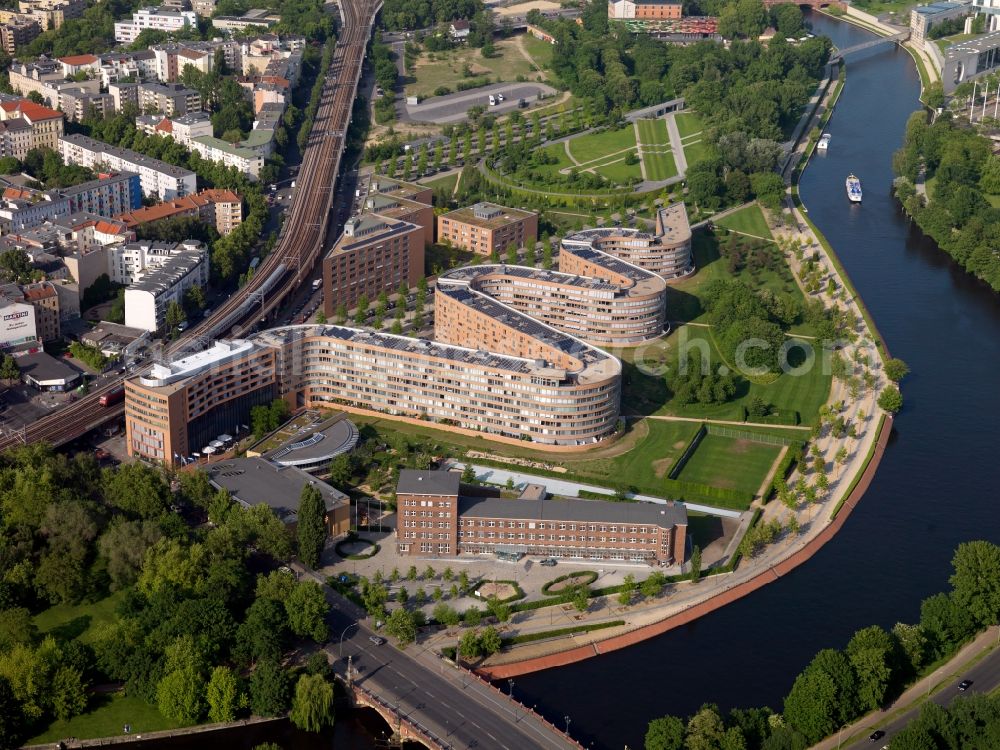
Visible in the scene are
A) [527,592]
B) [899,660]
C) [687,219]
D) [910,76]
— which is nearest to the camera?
[899,660]

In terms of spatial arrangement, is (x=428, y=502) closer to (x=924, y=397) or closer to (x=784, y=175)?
(x=924, y=397)

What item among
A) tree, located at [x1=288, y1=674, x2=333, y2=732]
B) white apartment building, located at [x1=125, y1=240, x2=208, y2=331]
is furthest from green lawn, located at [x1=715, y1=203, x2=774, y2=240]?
tree, located at [x1=288, y1=674, x2=333, y2=732]

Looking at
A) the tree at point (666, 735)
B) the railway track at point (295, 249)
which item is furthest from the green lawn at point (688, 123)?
the tree at point (666, 735)

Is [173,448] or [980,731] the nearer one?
[980,731]

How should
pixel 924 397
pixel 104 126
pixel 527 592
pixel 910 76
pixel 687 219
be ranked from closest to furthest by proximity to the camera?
pixel 527 592
pixel 924 397
pixel 687 219
pixel 104 126
pixel 910 76

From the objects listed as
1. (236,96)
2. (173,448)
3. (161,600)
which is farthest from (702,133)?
(161,600)

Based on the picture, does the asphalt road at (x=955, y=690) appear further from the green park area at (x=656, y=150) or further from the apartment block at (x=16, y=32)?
the apartment block at (x=16, y=32)

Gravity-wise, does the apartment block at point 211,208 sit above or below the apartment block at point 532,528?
above
